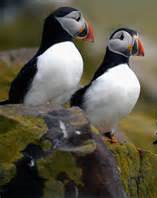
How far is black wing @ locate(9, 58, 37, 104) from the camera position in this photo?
394 inches

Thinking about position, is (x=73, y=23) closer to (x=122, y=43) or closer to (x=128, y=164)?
(x=122, y=43)

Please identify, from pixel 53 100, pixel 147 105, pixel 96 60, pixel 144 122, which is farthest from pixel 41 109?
pixel 96 60

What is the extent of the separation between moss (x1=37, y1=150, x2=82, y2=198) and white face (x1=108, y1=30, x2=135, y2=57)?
261 centimetres

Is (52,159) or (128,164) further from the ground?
(52,159)

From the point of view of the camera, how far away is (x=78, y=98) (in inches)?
421

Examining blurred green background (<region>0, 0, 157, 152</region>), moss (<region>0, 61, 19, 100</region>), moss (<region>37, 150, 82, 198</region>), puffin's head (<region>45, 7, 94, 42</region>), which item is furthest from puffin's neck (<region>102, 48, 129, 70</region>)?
blurred green background (<region>0, 0, 157, 152</region>)

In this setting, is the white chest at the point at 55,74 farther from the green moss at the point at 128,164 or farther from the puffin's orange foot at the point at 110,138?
the green moss at the point at 128,164

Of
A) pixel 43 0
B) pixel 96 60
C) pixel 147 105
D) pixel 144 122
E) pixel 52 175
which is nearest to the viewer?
pixel 52 175

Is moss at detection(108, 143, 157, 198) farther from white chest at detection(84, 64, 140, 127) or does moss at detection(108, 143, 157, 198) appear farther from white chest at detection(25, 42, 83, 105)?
white chest at detection(25, 42, 83, 105)

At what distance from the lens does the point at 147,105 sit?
2145cm

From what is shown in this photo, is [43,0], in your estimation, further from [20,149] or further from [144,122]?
[20,149]

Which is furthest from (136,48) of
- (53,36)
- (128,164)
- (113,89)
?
(128,164)

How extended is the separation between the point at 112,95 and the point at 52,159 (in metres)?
2.10

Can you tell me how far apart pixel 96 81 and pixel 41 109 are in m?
1.75
